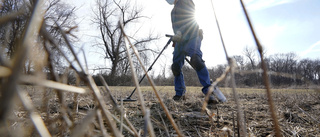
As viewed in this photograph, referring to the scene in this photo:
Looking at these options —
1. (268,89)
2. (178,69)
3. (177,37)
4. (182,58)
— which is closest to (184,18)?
(177,37)

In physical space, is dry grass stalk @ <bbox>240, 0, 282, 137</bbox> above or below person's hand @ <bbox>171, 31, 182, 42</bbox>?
below

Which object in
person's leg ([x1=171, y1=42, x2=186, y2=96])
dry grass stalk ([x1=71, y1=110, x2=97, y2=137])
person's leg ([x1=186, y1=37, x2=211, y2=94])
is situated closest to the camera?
dry grass stalk ([x1=71, y1=110, x2=97, y2=137])

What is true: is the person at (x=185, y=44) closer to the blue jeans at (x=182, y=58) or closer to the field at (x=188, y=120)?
the blue jeans at (x=182, y=58)

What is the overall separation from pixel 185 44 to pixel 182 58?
28cm

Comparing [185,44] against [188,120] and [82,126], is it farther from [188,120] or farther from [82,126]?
[82,126]

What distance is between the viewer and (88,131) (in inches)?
18.8

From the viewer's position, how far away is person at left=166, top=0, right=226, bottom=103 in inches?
122

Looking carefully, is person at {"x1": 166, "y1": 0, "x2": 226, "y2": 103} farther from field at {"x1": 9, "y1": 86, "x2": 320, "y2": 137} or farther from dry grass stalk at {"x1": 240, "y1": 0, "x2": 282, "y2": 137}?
dry grass stalk at {"x1": 240, "y1": 0, "x2": 282, "y2": 137}

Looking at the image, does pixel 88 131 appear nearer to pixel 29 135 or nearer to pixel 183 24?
pixel 29 135

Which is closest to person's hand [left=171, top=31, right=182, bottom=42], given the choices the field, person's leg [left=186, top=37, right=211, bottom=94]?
person's leg [left=186, top=37, right=211, bottom=94]

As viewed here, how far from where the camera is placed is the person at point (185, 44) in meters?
3.10

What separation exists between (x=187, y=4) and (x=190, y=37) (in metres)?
0.81

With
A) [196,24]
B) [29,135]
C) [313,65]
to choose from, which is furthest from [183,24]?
[313,65]

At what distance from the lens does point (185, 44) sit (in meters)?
3.46
